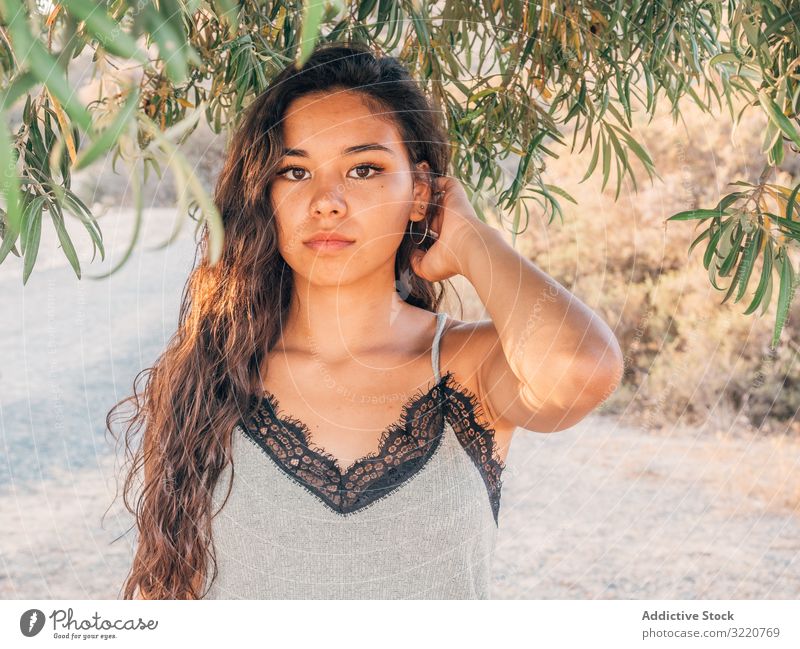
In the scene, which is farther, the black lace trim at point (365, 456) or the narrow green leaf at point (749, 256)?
the black lace trim at point (365, 456)

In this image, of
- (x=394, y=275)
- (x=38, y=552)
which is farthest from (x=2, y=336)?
(x=394, y=275)

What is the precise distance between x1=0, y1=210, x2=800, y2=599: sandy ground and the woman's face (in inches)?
72.8

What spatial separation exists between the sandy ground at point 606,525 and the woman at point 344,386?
7.63 ft

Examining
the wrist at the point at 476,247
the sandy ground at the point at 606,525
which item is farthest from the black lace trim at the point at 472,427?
the sandy ground at the point at 606,525

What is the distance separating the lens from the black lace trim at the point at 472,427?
3.30 feet

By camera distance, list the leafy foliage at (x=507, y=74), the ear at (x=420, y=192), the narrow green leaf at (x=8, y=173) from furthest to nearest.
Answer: the ear at (x=420, y=192)
the leafy foliage at (x=507, y=74)
the narrow green leaf at (x=8, y=173)

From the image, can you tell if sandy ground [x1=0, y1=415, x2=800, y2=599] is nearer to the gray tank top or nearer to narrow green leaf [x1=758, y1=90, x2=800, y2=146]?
the gray tank top

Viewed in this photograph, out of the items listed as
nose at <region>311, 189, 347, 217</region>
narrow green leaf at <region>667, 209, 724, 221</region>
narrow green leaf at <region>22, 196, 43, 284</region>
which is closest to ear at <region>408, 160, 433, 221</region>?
nose at <region>311, 189, 347, 217</region>

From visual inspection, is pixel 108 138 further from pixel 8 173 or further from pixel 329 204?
pixel 329 204

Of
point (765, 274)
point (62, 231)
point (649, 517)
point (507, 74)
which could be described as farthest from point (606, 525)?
point (62, 231)

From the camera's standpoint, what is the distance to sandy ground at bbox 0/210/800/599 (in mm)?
3402

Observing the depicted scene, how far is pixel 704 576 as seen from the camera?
337 cm
